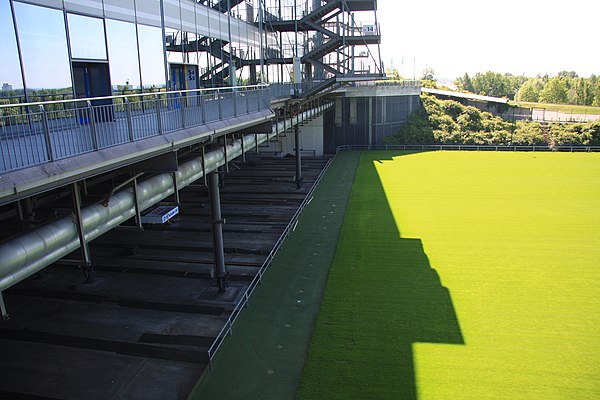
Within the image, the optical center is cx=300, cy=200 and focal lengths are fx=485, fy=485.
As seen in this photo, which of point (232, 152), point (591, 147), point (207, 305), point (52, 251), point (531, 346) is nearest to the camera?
point (52, 251)

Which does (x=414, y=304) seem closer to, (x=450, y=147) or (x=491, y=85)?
(x=450, y=147)

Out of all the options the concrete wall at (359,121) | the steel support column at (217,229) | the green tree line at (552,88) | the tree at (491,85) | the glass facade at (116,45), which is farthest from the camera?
the tree at (491,85)

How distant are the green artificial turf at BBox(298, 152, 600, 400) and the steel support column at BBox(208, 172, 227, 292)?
311cm

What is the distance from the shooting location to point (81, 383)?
32.4 feet

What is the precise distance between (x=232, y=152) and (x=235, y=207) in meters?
7.34

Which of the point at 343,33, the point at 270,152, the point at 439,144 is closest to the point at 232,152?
the point at 343,33

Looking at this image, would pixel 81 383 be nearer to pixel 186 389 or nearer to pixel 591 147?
pixel 186 389

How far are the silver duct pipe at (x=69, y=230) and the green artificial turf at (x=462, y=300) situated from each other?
16.5 ft

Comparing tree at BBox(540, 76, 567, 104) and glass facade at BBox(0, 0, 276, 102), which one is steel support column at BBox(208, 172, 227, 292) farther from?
tree at BBox(540, 76, 567, 104)

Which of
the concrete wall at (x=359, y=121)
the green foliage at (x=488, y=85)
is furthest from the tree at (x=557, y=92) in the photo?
the concrete wall at (x=359, y=121)

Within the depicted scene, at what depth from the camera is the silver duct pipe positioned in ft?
23.0

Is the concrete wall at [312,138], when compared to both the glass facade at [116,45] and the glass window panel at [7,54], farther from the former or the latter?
the glass window panel at [7,54]

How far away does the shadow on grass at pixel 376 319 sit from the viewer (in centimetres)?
988

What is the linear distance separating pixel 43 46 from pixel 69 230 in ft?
19.6
